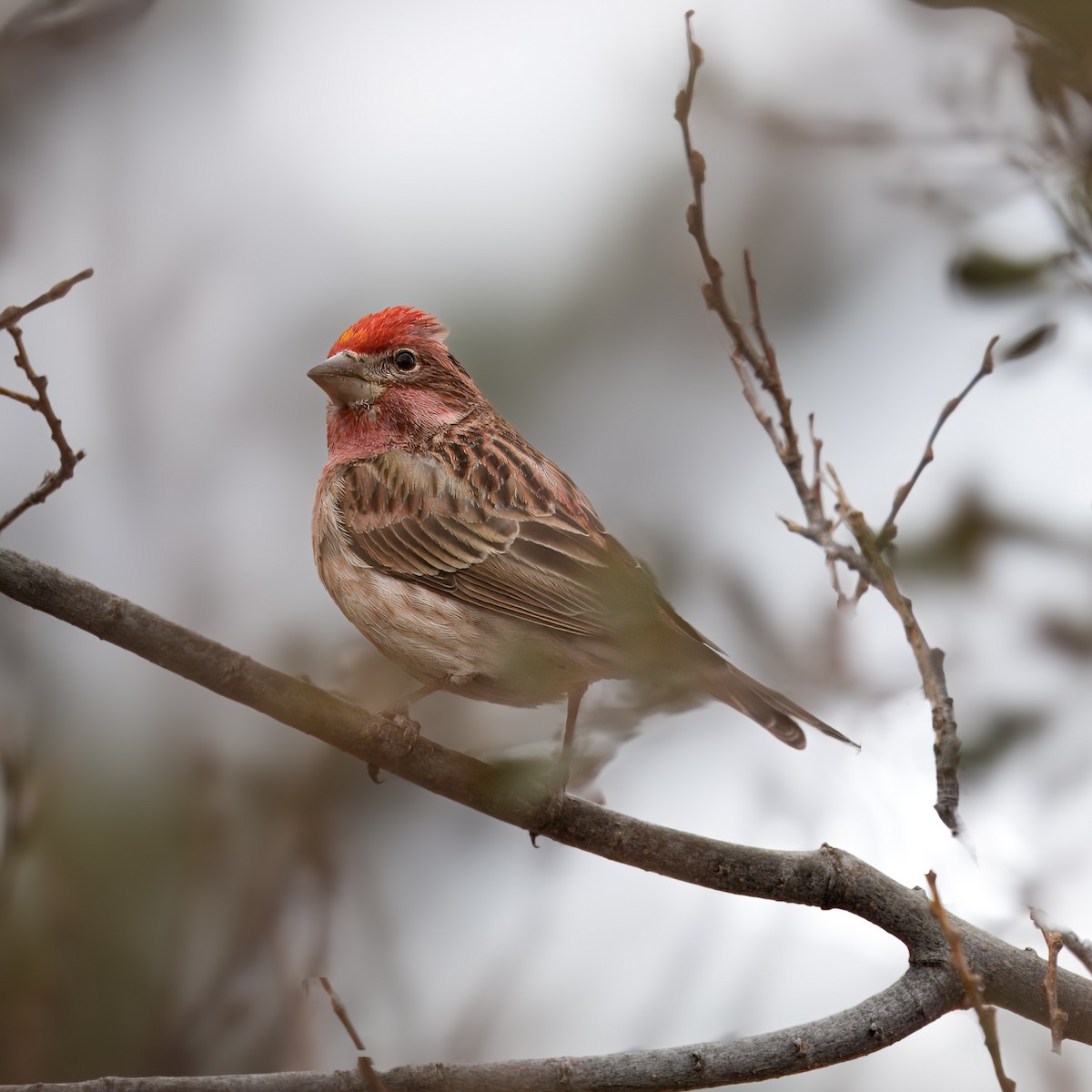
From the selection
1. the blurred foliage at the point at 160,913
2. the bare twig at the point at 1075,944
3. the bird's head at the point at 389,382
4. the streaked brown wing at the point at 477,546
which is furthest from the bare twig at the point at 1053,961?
the bird's head at the point at 389,382

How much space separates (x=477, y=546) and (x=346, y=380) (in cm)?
111

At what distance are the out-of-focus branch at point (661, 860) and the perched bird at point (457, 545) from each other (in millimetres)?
361

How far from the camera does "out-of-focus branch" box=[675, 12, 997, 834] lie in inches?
125

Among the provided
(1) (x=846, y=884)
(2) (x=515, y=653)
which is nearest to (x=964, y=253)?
(1) (x=846, y=884)

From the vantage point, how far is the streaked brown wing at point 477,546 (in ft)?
16.9

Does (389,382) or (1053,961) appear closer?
(1053,961)

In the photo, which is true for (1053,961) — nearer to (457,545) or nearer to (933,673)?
(933,673)

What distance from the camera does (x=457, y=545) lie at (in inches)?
221

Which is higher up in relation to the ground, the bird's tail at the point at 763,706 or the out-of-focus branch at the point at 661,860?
the bird's tail at the point at 763,706

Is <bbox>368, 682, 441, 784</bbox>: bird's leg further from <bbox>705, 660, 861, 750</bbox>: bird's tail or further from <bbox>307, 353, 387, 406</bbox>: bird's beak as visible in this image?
<bbox>307, 353, 387, 406</bbox>: bird's beak

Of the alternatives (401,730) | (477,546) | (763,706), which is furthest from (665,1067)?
(477,546)

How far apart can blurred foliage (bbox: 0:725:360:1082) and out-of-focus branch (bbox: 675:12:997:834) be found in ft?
4.28

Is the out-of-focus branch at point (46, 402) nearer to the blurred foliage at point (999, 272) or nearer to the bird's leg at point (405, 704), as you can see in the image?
the bird's leg at point (405, 704)

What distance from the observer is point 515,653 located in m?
4.65
